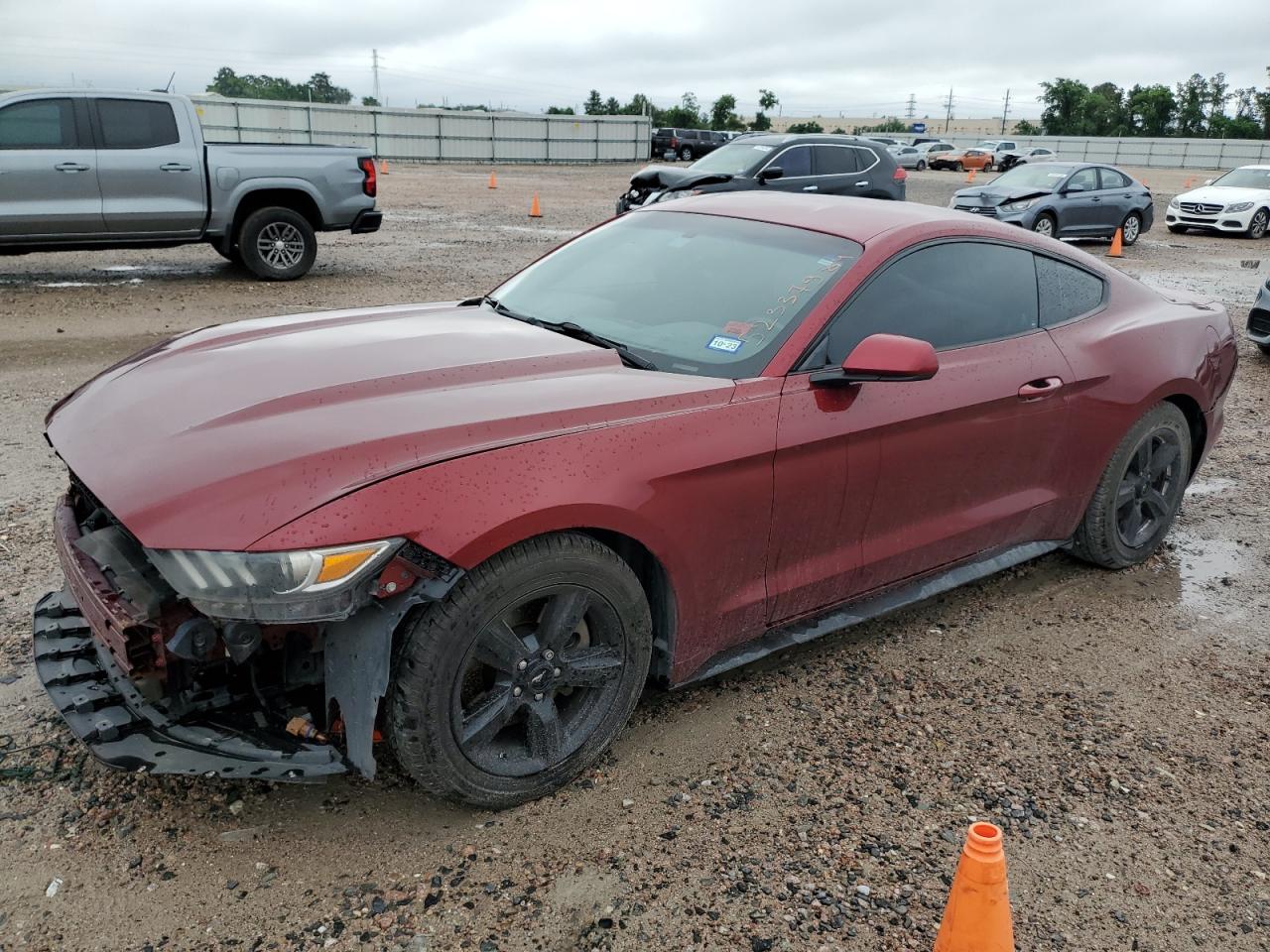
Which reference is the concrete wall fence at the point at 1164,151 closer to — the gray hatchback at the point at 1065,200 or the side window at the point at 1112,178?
the side window at the point at 1112,178

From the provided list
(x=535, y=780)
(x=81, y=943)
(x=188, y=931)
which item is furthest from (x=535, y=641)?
(x=81, y=943)

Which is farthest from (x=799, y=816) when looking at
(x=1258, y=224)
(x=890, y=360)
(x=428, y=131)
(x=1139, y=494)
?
(x=428, y=131)

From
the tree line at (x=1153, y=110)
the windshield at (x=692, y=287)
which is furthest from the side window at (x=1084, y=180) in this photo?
the tree line at (x=1153, y=110)

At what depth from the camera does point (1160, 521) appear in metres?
4.88

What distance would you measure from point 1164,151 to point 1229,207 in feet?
146

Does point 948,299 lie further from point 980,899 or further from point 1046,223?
point 1046,223

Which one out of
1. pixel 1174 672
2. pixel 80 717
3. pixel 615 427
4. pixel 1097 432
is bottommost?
pixel 1174 672

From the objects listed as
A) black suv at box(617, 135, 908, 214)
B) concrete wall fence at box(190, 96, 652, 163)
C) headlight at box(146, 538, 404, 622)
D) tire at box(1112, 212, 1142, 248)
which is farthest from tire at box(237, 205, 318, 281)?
concrete wall fence at box(190, 96, 652, 163)

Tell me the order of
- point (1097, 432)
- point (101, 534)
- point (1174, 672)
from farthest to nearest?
point (1097, 432) < point (1174, 672) < point (101, 534)

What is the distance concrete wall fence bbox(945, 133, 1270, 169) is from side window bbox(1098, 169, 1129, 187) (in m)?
40.6

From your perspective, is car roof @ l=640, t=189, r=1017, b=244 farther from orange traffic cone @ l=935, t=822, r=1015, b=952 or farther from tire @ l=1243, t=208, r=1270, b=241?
tire @ l=1243, t=208, r=1270, b=241

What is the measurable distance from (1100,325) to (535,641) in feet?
9.55

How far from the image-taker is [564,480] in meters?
2.76

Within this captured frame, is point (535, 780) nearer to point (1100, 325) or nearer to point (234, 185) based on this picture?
point (1100, 325)
